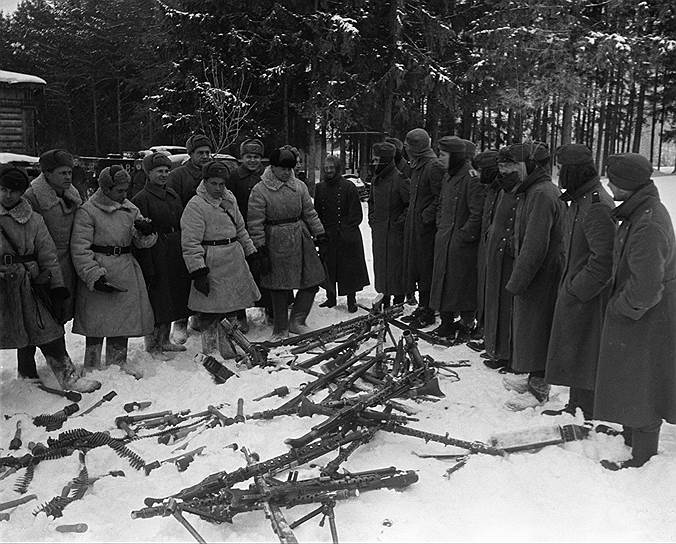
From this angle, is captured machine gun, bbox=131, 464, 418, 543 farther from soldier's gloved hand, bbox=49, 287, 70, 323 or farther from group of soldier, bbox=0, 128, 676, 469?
soldier's gloved hand, bbox=49, 287, 70, 323

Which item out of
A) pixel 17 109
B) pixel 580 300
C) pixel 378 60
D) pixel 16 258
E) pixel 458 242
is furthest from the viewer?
pixel 378 60

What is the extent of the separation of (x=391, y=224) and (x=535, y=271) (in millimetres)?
3158

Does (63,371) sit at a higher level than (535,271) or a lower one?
lower

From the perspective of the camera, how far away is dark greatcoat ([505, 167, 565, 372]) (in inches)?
189

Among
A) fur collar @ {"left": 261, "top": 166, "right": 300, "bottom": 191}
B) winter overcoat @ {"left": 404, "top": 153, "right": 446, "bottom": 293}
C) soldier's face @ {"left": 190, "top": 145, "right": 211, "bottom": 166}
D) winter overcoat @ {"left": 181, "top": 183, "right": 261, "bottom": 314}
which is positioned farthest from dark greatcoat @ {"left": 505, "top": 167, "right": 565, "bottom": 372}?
soldier's face @ {"left": 190, "top": 145, "right": 211, "bottom": 166}

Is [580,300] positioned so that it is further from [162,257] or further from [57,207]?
[57,207]

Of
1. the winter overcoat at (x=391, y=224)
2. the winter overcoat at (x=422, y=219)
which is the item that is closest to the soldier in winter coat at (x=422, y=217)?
the winter overcoat at (x=422, y=219)

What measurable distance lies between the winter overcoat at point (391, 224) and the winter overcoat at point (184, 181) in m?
2.24

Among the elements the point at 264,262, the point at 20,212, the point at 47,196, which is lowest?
the point at 264,262

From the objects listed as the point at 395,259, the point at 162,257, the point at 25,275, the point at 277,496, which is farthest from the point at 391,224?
the point at 277,496

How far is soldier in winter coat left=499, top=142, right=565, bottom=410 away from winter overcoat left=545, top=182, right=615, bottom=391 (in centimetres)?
34

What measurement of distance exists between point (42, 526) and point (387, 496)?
1.80 m

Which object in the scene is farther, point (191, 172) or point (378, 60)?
point (378, 60)

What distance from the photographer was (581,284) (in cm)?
413
